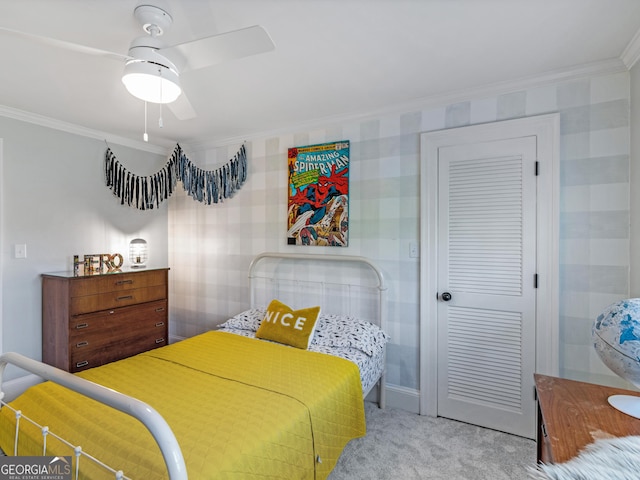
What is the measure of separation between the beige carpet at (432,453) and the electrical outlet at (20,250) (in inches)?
120

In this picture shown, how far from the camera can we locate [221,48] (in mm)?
1432

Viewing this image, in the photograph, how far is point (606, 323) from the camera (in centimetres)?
118

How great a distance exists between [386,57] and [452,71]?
1.61 feet

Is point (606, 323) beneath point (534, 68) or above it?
beneath

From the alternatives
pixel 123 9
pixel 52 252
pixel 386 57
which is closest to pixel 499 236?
pixel 386 57

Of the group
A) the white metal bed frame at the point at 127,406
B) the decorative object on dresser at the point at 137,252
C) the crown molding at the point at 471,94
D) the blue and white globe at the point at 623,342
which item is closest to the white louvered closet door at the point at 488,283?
the crown molding at the point at 471,94

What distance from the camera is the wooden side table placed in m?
1.02

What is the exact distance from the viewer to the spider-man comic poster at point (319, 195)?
116 inches

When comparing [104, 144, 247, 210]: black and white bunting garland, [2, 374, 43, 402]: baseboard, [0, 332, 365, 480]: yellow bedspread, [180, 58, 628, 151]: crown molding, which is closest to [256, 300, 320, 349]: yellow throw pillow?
[0, 332, 365, 480]: yellow bedspread

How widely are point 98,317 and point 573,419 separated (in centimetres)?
341

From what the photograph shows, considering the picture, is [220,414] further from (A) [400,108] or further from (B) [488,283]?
(A) [400,108]

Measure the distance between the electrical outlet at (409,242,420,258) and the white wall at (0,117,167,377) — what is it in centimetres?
305

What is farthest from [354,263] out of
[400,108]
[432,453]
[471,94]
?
[471,94]

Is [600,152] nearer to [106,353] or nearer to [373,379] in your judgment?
[373,379]
